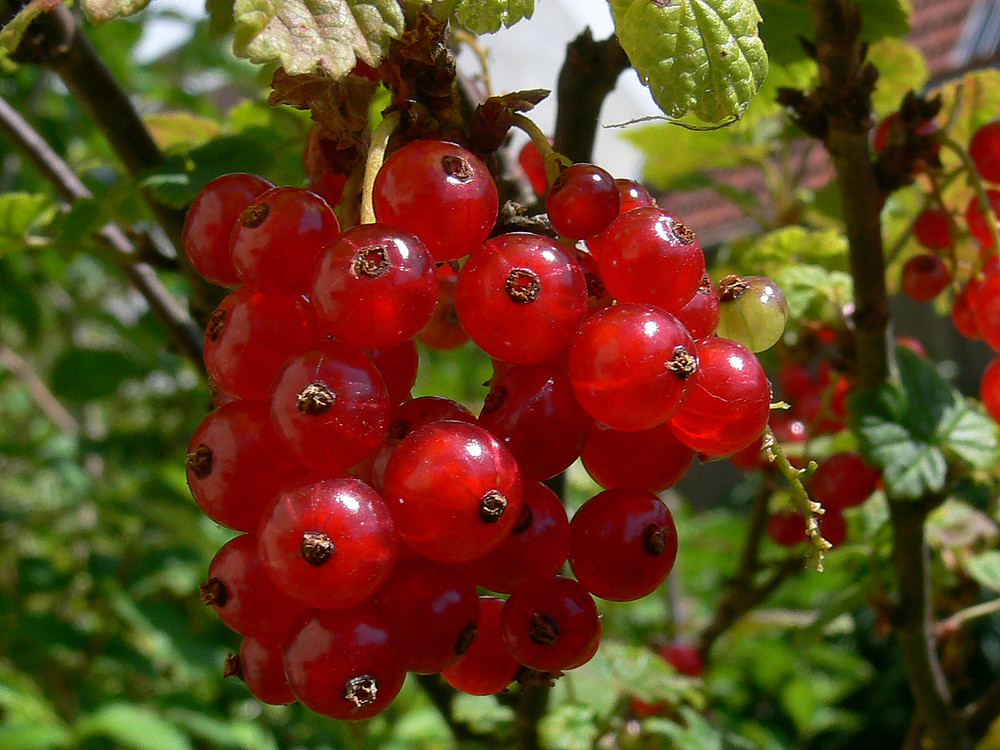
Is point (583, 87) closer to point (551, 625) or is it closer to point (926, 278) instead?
point (551, 625)

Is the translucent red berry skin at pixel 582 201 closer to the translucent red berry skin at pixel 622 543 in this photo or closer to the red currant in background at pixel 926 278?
the translucent red berry skin at pixel 622 543

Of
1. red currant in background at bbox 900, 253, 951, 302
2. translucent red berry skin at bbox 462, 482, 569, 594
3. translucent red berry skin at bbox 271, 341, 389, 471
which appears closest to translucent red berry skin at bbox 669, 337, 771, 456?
translucent red berry skin at bbox 462, 482, 569, 594

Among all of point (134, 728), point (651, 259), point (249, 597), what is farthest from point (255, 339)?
point (134, 728)

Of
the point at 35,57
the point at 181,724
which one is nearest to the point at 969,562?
the point at 35,57

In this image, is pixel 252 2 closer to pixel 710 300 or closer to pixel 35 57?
pixel 710 300

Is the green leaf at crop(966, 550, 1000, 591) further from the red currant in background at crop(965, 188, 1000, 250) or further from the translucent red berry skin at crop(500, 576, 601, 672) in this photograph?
the translucent red berry skin at crop(500, 576, 601, 672)

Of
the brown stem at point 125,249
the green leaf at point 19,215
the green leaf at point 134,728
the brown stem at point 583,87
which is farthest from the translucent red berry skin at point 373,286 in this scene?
the green leaf at point 134,728
